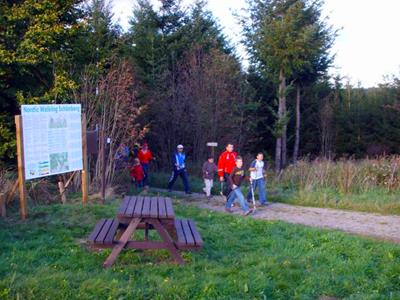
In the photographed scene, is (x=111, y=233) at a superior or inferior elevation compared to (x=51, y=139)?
inferior

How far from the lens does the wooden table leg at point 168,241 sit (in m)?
6.86

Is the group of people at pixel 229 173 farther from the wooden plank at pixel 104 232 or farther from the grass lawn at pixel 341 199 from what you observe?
the wooden plank at pixel 104 232

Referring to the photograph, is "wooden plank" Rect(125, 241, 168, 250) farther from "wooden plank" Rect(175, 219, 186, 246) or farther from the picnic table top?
the picnic table top

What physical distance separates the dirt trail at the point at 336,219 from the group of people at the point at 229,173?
1.34 ft

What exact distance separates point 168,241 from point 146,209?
55 cm

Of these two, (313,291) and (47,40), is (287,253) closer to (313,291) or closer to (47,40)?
(313,291)

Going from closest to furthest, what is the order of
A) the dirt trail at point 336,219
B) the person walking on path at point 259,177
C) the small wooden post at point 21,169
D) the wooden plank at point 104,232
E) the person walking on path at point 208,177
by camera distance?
the wooden plank at point 104,232 → the small wooden post at point 21,169 → the dirt trail at point 336,219 → the person walking on path at point 259,177 → the person walking on path at point 208,177

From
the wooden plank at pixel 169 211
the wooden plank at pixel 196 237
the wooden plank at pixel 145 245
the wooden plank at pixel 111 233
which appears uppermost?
the wooden plank at pixel 169 211

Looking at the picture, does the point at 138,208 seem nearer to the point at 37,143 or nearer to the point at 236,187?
the point at 37,143

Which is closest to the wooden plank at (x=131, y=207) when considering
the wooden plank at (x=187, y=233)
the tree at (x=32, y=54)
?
the wooden plank at (x=187, y=233)

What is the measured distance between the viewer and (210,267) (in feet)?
22.7

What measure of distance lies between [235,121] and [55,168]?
1531cm

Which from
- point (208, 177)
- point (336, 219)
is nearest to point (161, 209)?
point (336, 219)

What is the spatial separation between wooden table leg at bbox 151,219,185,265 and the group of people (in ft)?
18.1
